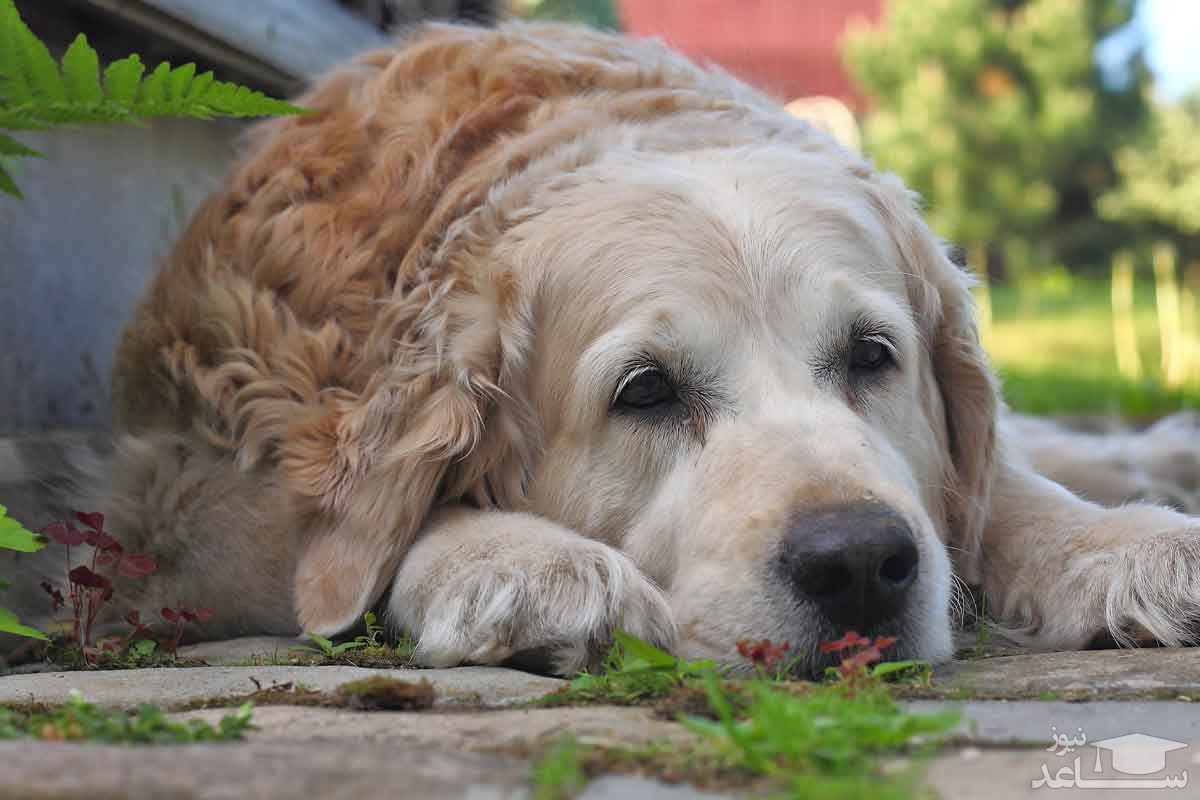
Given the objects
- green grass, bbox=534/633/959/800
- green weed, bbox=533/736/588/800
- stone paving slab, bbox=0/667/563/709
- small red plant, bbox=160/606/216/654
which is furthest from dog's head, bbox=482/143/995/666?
green weed, bbox=533/736/588/800

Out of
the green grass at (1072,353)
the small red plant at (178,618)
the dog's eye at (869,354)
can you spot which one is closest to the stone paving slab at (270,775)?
the small red plant at (178,618)

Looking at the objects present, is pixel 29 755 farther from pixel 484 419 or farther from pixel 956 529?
pixel 956 529

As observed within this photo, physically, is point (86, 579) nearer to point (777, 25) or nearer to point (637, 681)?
point (637, 681)

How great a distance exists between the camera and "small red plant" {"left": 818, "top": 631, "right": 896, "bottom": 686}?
2109mm

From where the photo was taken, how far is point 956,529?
11.4 feet

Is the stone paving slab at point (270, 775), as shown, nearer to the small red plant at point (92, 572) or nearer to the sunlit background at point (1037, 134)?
the small red plant at point (92, 572)

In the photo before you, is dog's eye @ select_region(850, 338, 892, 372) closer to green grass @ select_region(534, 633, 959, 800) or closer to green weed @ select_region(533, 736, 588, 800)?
green grass @ select_region(534, 633, 959, 800)

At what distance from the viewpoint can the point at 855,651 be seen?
2.46 meters

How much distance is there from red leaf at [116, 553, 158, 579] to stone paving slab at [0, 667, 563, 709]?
1.28 ft

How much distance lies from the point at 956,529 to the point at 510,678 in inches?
58.4

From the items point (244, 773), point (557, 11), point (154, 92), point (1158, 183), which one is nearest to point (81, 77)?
point (154, 92)

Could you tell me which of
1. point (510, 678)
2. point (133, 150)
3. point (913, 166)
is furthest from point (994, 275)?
point (510, 678)

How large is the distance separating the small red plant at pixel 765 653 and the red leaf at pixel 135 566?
1.32m

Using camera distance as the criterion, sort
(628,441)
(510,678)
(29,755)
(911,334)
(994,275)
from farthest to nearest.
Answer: (994,275) → (911,334) → (628,441) → (510,678) → (29,755)
